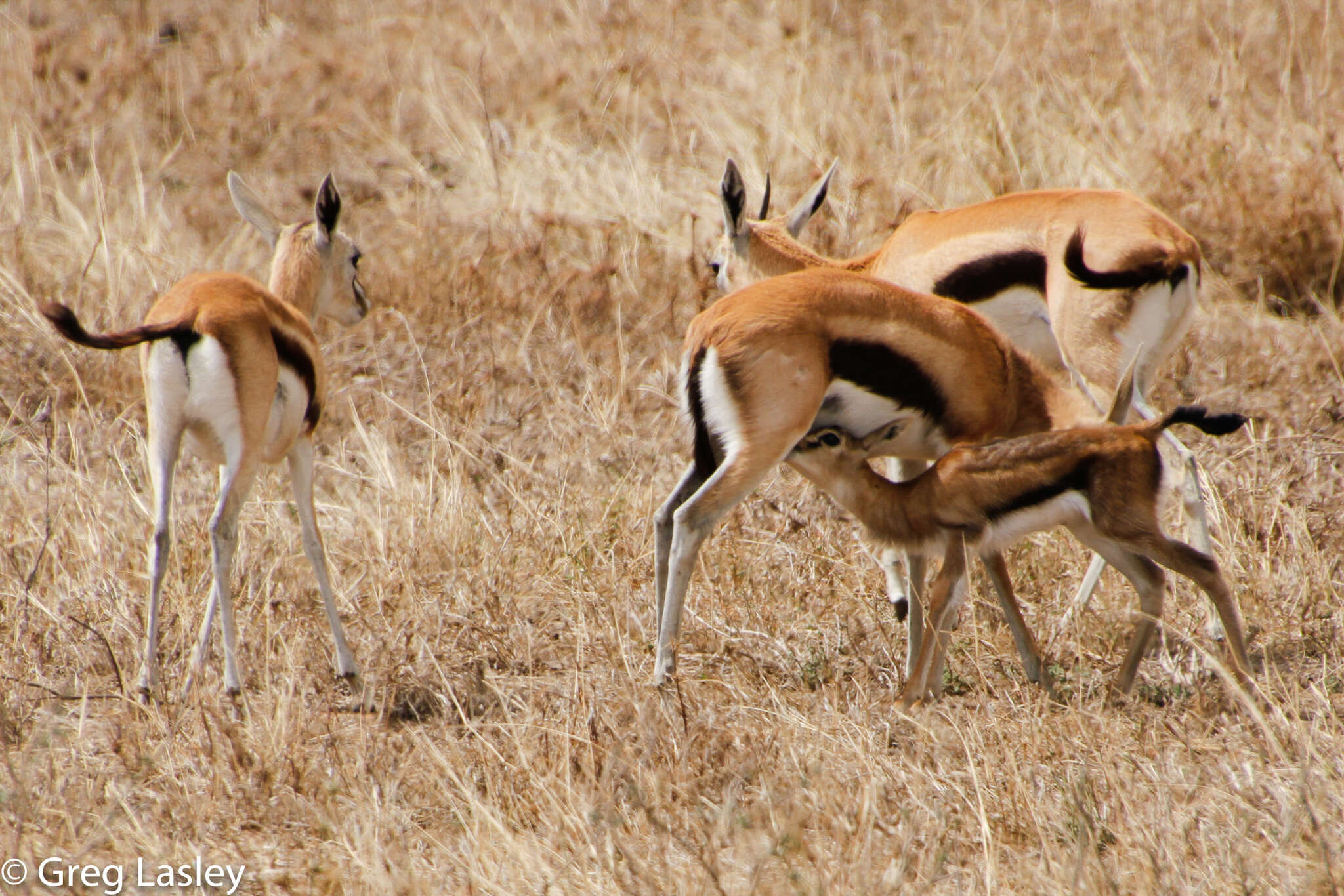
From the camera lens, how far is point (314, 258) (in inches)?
226

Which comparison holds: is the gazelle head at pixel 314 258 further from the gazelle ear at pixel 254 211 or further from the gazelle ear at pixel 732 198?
the gazelle ear at pixel 732 198

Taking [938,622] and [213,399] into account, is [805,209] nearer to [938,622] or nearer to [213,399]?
[938,622]

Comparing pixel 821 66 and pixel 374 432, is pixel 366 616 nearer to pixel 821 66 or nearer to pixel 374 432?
pixel 374 432

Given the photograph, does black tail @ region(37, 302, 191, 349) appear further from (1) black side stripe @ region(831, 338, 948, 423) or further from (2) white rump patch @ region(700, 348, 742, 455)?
(1) black side stripe @ region(831, 338, 948, 423)

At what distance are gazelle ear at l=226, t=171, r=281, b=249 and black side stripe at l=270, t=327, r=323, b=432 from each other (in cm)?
117

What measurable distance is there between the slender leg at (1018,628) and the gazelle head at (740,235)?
212 cm

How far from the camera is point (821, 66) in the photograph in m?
10.1

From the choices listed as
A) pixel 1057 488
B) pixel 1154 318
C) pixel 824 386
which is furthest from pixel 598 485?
pixel 1057 488

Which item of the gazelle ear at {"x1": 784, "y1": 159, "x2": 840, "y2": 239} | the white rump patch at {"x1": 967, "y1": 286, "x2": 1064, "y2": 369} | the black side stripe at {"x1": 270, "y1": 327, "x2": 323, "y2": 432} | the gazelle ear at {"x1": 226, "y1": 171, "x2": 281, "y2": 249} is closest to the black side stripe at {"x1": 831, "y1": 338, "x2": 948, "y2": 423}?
the white rump patch at {"x1": 967, "y1": 286, "x2": 1064, "y2": 369}

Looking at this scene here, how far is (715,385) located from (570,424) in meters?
2.50

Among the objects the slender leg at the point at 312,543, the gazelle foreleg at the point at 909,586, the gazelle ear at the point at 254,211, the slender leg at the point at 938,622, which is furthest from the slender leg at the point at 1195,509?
the gazelle ear at the point at 254,211

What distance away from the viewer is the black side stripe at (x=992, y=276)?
5617 mm

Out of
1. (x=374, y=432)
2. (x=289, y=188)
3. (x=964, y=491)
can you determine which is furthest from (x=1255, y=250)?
(x=289, y=188)

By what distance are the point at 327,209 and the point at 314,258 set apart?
23cm
